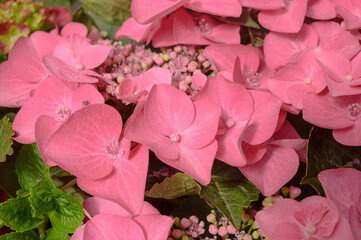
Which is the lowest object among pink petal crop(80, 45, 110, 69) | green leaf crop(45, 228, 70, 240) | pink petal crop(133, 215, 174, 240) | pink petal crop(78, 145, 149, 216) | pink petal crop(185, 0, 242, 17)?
green leaf crop(45, 228, 70, 240)

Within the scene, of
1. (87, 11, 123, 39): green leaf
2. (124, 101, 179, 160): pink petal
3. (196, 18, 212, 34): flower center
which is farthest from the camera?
(87, 11, 123, 39): green leaf

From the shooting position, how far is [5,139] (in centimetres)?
55

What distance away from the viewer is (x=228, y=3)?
552mm

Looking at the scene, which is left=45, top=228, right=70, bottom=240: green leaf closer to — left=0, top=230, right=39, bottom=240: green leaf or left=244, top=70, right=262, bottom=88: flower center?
left=0, top=230, right=39, bottom=240: green leaf

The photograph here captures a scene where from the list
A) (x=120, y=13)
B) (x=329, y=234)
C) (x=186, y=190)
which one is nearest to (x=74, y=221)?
(x=186, y=190)

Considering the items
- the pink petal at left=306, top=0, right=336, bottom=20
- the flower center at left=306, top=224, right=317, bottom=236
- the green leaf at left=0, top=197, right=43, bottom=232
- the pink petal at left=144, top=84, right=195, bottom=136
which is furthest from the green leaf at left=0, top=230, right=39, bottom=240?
the pink petal at left=306, top=0, right=336, bottom=20

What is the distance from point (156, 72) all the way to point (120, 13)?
0.91 ft

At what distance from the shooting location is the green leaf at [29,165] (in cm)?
57

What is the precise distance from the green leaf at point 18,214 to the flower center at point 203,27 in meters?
0.34

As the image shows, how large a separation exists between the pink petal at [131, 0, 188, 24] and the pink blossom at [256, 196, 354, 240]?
0.27 meters

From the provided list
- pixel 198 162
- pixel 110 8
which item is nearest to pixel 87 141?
pixel 198 162

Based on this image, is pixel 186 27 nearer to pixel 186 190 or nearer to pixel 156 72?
pixel 156 72

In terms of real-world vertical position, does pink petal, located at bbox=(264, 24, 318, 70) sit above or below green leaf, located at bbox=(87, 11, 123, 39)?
above

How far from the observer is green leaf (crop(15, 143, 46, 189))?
0.57 meters
